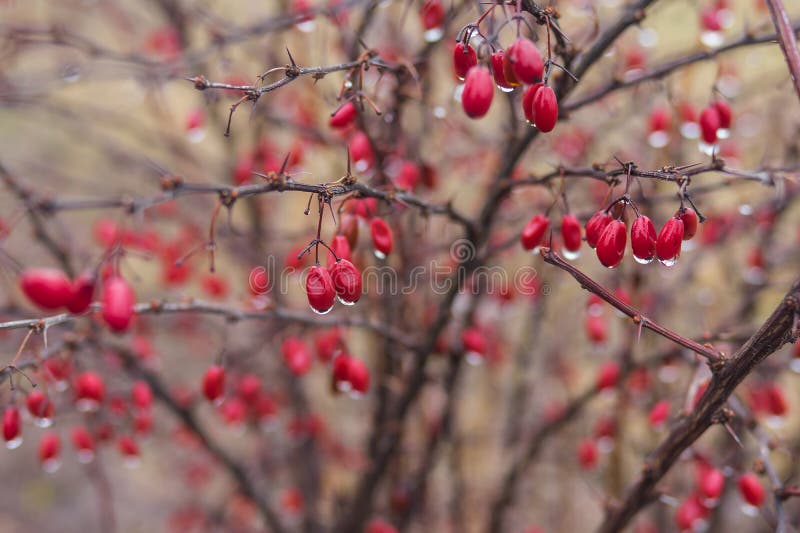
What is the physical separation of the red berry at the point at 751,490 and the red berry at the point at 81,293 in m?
1.55

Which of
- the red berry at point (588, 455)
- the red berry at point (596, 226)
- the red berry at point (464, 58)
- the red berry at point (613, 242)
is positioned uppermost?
the red berry at point (464, 58)

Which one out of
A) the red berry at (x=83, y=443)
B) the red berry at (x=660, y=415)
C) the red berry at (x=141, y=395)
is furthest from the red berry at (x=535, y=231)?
the red berry at (x=83, y=443)

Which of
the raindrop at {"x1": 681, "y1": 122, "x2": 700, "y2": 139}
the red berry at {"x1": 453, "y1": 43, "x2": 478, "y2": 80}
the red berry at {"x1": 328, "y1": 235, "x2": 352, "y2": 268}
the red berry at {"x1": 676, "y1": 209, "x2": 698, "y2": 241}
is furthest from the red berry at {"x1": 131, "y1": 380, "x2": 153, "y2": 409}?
the raindrop at {"x1": 681, "y1": 122, "x2": 700, "y2": 139}

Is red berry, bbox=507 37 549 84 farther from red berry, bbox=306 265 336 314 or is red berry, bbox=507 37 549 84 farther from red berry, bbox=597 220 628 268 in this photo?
red berry, bbox=306 265 336 314

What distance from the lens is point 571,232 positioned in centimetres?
158

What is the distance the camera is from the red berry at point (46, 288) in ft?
3.51

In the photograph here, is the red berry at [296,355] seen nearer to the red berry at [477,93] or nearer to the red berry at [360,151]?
the red berry at [360,151]

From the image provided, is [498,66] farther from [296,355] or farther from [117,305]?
[296,355]

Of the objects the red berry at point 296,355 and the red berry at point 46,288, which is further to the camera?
the red berry at point 296,355

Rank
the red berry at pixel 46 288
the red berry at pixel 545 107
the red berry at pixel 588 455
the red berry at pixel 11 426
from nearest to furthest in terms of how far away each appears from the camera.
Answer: the red berry at pixel 46 288
the red berry at pixel 545 107
the red berry at pixel 11 426
the red berry at pixel 588 455

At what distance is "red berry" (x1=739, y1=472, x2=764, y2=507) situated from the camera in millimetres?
1601

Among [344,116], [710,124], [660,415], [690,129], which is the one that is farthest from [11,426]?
[690,129]

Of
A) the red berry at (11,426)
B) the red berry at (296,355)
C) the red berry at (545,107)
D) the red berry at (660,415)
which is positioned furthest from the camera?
the red berry at (296,355)

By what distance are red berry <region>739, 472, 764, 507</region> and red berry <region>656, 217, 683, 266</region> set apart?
0.71m
